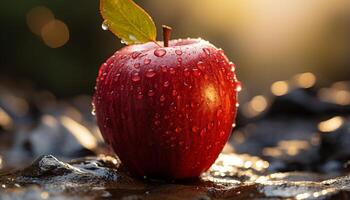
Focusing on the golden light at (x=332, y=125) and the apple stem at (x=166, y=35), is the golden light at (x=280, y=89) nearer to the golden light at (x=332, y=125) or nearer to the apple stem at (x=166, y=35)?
the golden light at (x=332, y=125)

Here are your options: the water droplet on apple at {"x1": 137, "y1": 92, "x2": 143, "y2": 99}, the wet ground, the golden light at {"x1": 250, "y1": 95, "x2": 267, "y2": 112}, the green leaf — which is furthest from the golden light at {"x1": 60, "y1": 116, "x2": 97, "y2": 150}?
the water droplet on apple at {"x1": 137, "y1": 92, "x2": 143, "y2": 99}

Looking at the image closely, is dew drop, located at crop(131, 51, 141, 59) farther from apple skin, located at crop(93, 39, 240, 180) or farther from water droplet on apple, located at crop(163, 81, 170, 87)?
water droplet on apple, located at crop(163, 81, 170, 87)

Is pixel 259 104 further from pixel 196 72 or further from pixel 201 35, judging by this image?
pixel 201 35

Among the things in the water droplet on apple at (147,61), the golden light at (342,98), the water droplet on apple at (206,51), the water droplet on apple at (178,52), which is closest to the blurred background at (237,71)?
the golden light at (342,98)

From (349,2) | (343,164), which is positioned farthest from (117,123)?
(349,2)

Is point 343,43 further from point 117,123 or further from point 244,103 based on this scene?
point 117,123

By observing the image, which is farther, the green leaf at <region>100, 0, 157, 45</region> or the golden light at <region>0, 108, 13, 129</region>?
the golden light at <region>0, 108, 13, 129</region>
